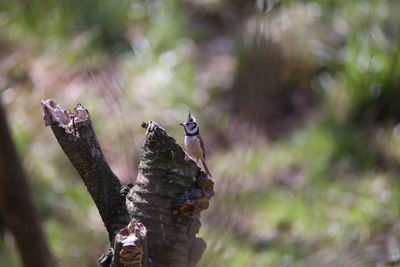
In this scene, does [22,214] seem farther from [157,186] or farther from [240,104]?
[240,104]

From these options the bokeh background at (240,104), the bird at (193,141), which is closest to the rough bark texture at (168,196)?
the bird at (193,141)

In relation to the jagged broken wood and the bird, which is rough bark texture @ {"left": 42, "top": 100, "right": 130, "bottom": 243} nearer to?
the jagged broken wood

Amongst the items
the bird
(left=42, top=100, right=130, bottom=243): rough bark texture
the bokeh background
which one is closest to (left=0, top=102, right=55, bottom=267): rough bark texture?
the bokeh background

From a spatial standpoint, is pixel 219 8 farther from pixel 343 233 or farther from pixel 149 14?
pixel 343 233

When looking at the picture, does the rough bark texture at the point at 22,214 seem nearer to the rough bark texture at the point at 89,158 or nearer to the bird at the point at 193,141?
the bird at the point at 193,141

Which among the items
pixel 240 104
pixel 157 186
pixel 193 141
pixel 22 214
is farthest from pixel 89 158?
pixel 240 104

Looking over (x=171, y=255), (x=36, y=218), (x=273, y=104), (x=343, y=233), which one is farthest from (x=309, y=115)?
(x=171, y=255)
